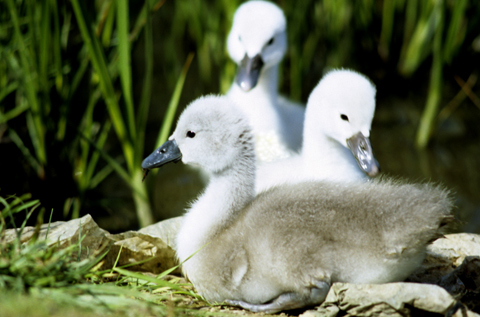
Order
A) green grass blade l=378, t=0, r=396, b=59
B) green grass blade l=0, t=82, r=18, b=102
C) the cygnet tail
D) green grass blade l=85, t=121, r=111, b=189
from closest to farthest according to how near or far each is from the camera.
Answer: the cygnet tail < green grass blade l=0, t=82, r=18, b=102 < green grass blade l=85, t=121, r=111, b=189 < green grass blade l=378, t=0, r=396, b=59

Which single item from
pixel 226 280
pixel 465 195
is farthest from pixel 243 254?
pixel 465 195

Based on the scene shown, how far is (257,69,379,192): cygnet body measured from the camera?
3.12 meters

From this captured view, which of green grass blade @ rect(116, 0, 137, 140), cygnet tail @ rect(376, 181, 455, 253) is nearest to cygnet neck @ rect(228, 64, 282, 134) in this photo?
green grass blade @ rect(116, 0, 137, 140)

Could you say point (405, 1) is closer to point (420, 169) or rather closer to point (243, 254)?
point (420, 169)

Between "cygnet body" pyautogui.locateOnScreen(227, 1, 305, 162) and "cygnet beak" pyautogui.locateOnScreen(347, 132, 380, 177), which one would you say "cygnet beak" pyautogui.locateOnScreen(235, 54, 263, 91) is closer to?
"cygnet body" pyautogui.locateOnScreen(227, 1, 305, 162)

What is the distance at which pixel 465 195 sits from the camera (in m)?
4.88

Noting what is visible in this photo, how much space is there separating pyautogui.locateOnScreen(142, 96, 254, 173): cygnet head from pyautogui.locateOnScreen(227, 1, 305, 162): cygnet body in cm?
114

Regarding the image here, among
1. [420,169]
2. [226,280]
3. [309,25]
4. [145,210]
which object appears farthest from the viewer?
[309,25]

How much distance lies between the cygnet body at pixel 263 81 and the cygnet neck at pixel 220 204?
1130mm

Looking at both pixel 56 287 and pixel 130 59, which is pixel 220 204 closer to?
pixel 56 287

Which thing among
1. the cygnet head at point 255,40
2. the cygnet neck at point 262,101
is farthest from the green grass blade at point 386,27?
the cygnet neck at point 262,101

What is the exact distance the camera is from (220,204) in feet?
9.05

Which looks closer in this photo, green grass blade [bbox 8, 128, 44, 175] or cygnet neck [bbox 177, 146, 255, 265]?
cygnet neck [bbox 177, 146, 255, 265]

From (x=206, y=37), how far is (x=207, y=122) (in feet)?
13.7
